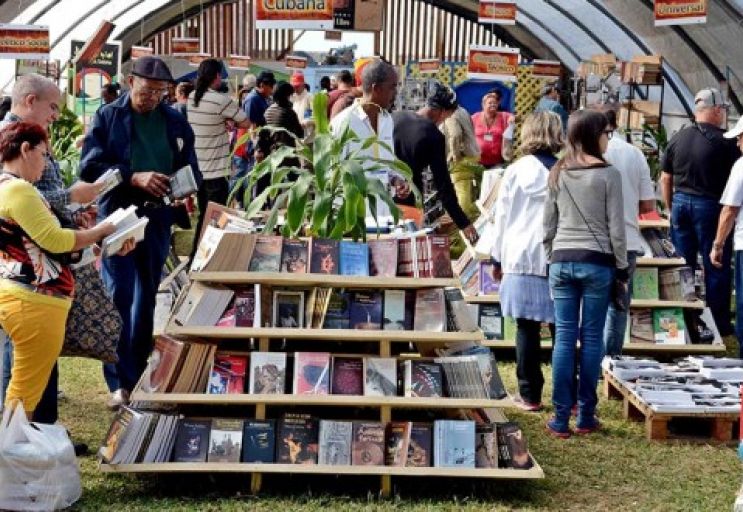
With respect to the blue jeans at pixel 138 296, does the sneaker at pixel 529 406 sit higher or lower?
lower

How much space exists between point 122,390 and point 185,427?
1541 millimetres

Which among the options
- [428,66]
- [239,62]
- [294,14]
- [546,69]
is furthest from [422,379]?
[239,62]

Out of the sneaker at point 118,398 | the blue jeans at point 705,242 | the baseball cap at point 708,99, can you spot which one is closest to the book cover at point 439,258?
the sneaker at point 118,398

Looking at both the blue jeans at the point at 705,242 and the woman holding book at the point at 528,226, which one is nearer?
the woman holding book at the point at 528,226

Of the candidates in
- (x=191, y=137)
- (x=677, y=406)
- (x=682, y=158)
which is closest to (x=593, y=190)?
(x=677, y=406)

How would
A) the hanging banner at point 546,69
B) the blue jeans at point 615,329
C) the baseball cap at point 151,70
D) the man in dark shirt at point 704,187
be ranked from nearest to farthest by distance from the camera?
the baseball cap at point 151,70 → the blue jeans at point 615,329 → the man in dark shirt at point 704,187 → the hanging banner at point 546,69

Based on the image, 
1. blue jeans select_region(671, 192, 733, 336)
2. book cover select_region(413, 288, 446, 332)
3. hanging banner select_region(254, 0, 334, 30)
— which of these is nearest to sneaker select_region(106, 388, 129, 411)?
book cover select_region(413, 288, 446, 332)

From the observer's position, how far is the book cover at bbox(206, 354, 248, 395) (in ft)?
17.2

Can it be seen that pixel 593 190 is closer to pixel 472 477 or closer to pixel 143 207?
pixel 472 477

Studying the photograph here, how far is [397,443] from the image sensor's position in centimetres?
527

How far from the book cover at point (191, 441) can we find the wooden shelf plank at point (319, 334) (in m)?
0.37

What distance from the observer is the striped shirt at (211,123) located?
10.5 meters

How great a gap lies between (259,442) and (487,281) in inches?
151

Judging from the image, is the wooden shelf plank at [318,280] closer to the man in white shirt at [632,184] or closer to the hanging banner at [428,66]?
the man in white shirt at [632,184]
